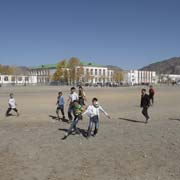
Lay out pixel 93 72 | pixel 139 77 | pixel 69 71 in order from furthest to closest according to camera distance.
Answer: pixel 139 77 < pixel 93 72 < pixel 69 71

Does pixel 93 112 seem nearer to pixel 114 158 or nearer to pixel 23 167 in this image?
pixel 114 158

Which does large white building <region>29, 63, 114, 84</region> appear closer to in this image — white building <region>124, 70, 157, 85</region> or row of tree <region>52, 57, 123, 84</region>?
white building <region>124, 70, 157, 85</region>

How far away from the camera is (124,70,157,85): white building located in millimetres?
170625

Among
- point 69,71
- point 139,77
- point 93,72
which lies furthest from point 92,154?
point 139,77

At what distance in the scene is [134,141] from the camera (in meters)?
9.55

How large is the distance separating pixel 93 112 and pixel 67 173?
14.1ft

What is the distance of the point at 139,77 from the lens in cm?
17800

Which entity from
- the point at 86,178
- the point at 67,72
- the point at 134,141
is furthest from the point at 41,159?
the point at 67,72

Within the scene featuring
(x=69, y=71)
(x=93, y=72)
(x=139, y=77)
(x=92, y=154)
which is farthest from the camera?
(x=139, y=77)

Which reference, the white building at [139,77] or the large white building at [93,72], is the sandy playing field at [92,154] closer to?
the large white building at [93,72]

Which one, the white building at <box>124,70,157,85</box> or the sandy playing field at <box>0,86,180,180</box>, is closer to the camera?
the sandy playing field at <box>0,86,180,180</box>

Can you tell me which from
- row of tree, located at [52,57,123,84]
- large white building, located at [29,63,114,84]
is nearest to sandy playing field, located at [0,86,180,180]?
row of tree, located at [52,57,123,84]

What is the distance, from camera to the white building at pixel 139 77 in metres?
171

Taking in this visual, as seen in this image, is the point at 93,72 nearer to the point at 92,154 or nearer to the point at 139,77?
the point at 139,77
